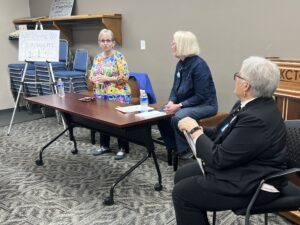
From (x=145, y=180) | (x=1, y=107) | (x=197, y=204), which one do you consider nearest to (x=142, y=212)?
(x=145, y=180)

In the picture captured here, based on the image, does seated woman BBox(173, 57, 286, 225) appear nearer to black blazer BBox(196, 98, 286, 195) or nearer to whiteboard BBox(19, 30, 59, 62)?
black blazer BBox(196, 98, 286, 195)

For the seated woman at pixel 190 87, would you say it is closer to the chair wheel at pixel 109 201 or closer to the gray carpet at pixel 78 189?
the gray carpet at pixel 78 189

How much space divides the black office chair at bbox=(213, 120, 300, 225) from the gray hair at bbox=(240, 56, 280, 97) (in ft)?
1.11

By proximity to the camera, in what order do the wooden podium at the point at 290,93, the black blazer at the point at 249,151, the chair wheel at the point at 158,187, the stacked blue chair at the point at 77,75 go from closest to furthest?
the black blazer at the point at 249,151 → the wooden podium at the point at 290,93 → the chair wheel at the point at 158,187 → the stacked blue chair at the point at 77,75

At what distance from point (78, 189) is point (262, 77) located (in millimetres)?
1887

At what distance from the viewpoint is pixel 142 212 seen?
2496 mm

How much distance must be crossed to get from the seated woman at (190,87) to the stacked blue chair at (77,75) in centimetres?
223

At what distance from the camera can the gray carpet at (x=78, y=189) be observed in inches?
95.8

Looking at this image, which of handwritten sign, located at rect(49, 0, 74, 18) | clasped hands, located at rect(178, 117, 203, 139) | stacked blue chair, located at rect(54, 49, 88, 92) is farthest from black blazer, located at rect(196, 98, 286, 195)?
handwritten sign, located at rect(49, 0, 74, 18)

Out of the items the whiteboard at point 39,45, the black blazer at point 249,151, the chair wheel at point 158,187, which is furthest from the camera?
the whiteboard at point 39,45

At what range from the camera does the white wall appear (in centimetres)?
578

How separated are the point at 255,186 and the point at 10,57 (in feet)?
17.5

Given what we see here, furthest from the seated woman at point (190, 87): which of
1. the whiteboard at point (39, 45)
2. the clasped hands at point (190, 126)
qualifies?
the whiteboard at point (39, 45)

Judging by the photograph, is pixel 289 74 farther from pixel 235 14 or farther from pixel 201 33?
pixel 201 33
